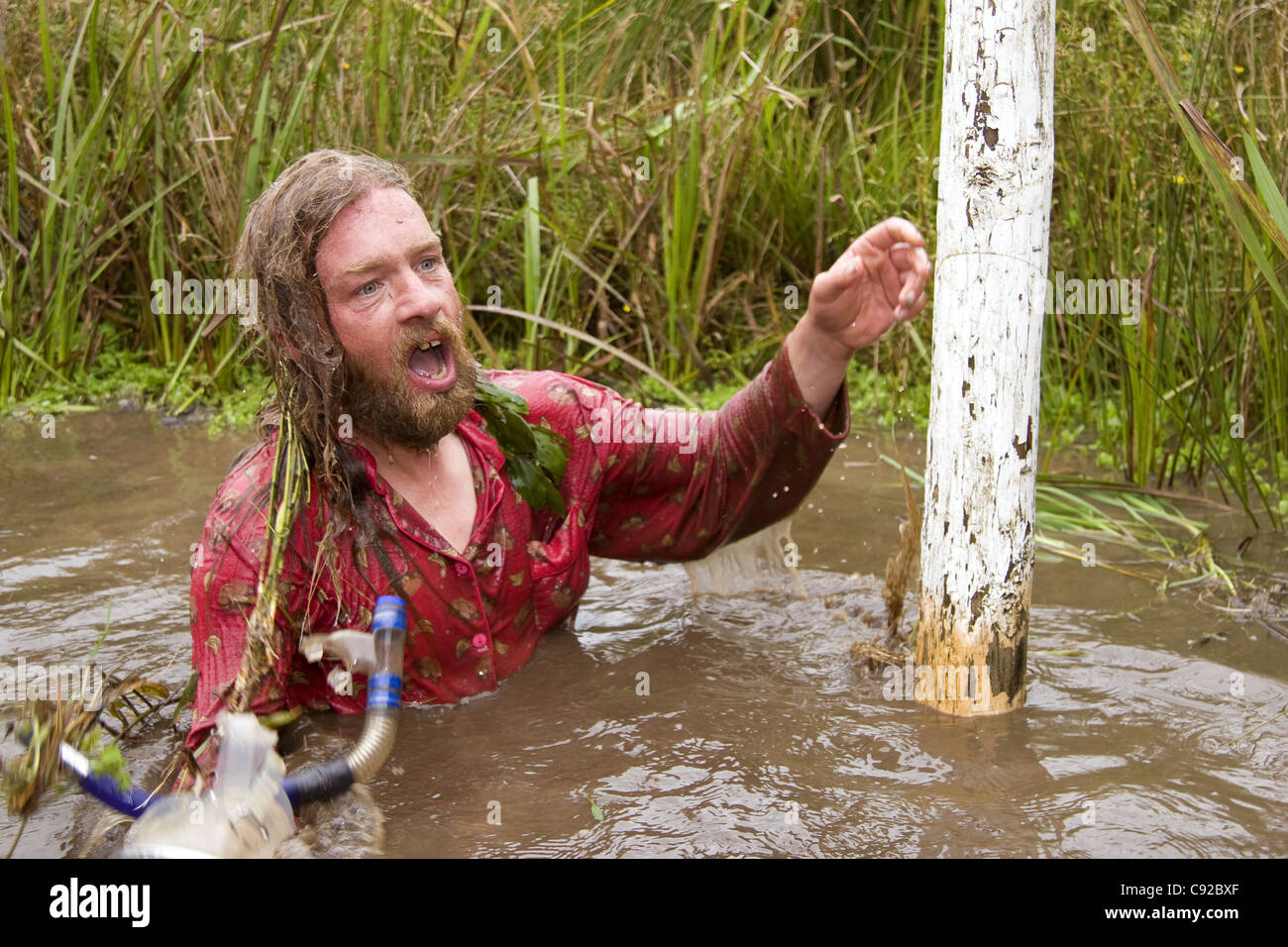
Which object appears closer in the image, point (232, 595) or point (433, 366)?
point (232, 595)

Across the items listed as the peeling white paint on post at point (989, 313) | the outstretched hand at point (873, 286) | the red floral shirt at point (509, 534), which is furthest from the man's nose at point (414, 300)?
the peeling white paint on post at point (989, 313)

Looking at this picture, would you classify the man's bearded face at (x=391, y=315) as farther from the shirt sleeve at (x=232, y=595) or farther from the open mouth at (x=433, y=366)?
the shirt sleeve at (x=232, y=595)

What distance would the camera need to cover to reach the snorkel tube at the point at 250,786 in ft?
7.02

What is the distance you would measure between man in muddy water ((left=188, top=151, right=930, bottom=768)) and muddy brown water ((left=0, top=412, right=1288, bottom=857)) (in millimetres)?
272

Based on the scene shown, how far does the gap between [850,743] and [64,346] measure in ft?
13.4

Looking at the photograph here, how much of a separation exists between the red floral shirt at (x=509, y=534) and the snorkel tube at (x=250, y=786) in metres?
0.19

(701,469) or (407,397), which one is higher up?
(407,397)

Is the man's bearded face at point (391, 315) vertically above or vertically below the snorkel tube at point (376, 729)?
above

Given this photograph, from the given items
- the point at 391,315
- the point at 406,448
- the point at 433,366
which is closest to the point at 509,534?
the point at 406,448

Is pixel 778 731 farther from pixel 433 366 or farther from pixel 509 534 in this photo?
pixel 433 366

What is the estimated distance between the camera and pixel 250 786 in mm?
2281


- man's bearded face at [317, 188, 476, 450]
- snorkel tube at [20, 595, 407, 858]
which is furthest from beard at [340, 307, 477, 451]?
snorkel tube at [20, 595, 407, 858]

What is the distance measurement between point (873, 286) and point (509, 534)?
38.8 inches

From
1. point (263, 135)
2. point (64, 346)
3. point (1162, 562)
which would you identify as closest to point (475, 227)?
point (263, 135)
